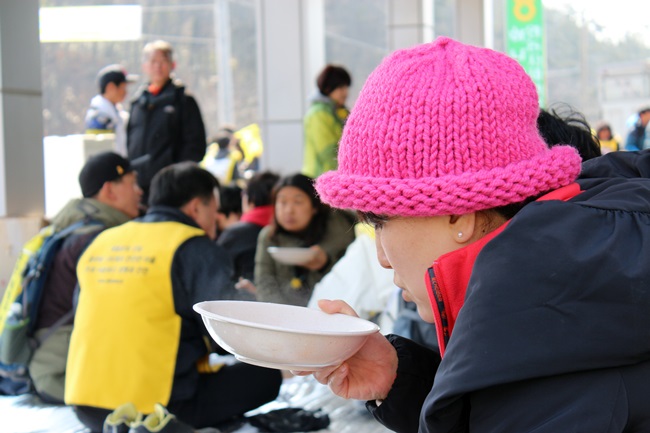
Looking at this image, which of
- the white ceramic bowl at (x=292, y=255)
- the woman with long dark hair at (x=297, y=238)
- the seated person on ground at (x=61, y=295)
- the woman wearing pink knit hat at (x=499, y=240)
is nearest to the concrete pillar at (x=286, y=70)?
the woman with long dark hair at (x=297, y=238)

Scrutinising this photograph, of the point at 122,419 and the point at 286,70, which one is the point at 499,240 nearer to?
the point at 122,419

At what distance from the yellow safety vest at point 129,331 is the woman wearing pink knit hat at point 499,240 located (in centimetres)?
237

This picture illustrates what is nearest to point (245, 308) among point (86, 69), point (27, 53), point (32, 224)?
point (32, 224)

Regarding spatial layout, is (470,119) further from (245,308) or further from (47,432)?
(47,432)

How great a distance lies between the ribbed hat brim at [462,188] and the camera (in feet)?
3.96

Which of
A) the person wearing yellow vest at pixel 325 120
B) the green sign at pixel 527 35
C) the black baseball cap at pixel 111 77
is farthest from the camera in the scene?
the green sign at pixel 527 35

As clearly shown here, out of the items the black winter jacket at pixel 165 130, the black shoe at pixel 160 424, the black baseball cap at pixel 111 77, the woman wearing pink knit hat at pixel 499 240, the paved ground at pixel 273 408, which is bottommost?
the paved ground at pixel 273 408

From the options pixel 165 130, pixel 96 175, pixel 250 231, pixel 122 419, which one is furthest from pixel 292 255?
pixel 165 130

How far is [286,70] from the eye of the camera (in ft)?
32.7

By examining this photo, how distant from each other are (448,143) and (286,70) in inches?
350

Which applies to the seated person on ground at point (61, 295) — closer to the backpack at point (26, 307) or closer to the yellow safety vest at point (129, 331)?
the backpack at point (26, 307)

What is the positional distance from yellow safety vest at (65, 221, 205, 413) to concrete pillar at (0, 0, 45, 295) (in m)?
2.40

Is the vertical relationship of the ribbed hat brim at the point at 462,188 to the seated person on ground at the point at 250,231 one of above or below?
above

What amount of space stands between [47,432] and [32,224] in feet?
7.60
